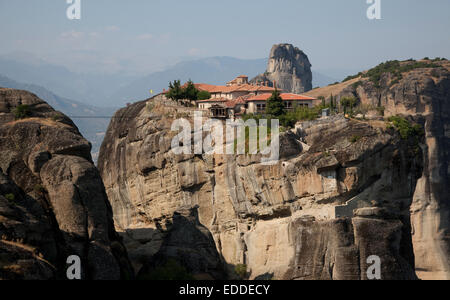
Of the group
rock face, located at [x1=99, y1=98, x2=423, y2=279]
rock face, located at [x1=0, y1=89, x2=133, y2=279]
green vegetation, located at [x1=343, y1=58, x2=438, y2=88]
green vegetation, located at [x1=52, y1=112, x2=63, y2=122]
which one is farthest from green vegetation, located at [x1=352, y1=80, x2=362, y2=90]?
rock face, located at [x1=0, y1=89, x2=133, y2=279]

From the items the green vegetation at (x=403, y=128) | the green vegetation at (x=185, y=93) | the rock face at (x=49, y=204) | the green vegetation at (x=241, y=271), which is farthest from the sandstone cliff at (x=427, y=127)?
the rock face at (x=49, y=204)

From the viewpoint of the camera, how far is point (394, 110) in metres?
101

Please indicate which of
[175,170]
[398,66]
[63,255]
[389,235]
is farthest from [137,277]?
[398,66]

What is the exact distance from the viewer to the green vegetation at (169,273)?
50.5m

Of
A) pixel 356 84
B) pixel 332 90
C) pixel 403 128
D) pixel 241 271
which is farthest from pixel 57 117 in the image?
pixel 332 90

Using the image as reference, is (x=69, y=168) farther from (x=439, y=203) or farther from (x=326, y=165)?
(x=439, y=203)

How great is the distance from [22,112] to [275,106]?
1084 inches

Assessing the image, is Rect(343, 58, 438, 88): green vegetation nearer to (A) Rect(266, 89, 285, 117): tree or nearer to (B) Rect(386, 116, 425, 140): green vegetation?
(A) Rect(266, 89, 285, 117): tree

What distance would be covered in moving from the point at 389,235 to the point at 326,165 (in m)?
9.05

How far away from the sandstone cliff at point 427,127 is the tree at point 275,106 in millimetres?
13466

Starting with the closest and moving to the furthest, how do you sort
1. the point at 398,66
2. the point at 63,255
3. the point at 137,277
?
1. the point at 63,255
2. the point at 137,277
3. the point at 398,66

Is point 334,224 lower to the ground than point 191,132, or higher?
lower

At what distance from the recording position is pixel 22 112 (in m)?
50.0

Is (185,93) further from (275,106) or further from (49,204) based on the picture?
(49,204)
